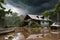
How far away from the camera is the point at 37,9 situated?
127 feet

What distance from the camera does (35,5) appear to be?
135 feet

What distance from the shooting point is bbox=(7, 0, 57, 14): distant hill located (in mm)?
38906

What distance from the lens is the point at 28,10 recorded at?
39344 millimetres

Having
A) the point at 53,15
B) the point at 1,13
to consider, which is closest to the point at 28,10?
the point at 53,15

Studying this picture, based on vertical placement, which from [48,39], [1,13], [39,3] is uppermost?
[39,3]

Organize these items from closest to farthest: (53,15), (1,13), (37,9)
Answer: (1,13) → (53,15) → (37,9)

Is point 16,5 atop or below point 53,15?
atop

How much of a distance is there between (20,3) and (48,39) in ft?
104

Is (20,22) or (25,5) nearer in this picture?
(20,22)

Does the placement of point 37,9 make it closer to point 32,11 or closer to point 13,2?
point 32,11

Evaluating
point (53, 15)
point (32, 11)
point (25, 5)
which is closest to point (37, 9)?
point (32, 11)

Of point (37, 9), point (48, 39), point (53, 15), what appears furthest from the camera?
point (37, 9)

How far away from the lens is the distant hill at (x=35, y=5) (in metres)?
38.9

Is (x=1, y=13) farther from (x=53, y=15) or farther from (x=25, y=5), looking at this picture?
(x=25, y=5)
